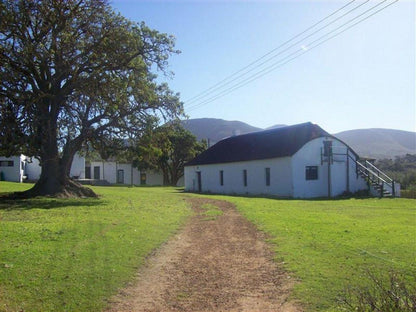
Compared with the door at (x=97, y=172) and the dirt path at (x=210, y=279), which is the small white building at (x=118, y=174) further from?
the dirt path at (x=210, y=279)

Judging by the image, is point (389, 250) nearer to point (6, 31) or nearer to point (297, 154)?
point (6, 31)

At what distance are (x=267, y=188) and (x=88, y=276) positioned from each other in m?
28.0

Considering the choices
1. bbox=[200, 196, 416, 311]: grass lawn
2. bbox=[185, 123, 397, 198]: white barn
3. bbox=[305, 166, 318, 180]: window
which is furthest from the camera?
bbox=[305, 166, 318, 180]: window

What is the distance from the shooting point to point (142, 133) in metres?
23.3

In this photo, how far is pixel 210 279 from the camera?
7688 millimetres

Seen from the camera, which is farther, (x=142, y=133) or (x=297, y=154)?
(x=297, y=154)

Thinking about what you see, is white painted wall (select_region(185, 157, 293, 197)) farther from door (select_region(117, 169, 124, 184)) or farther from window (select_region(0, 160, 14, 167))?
door (select_region(117, 169, 124, 184))

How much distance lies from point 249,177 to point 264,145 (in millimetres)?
3173

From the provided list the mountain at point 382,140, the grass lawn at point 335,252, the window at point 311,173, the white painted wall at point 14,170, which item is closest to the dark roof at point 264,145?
the window at point 311,173

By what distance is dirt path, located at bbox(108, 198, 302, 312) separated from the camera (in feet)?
20.9

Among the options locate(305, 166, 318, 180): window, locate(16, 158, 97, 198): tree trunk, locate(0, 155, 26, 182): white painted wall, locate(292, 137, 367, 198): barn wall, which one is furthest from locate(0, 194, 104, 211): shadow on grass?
locate(0, 155, 26, 182): white painted wall

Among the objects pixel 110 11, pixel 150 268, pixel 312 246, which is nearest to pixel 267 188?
pixel 110 11

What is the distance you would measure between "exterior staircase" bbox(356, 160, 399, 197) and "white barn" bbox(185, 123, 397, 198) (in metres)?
0.13

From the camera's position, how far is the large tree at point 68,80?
61.2 feet
